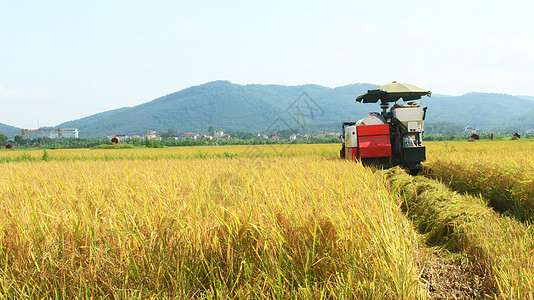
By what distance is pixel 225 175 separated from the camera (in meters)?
4.19

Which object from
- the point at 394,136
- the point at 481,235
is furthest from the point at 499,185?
the point at 394,136

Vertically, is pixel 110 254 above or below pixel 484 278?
above

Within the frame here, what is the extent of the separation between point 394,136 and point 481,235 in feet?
17.0

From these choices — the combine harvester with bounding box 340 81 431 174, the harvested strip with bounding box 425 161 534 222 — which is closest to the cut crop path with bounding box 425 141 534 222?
the harvested strip with bounding box 425 161 534 222

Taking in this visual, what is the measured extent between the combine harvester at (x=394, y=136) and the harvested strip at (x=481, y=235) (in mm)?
2276

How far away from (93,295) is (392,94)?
7.87 meters

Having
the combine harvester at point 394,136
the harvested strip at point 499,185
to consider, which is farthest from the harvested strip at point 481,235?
the combine harvester at point 394,136

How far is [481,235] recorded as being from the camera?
9.95ft

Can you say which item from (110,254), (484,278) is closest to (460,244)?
(484,278)

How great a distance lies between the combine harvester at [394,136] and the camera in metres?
7.20

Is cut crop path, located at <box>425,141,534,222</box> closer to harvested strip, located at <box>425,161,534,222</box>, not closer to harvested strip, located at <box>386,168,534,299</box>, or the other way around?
harvested strip, located at <box>425,161,534,222</box>

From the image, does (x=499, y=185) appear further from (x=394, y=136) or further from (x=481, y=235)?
(x=394, y=136)

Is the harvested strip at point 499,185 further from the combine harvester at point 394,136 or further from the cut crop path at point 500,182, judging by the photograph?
the combine harvester at point 394,136

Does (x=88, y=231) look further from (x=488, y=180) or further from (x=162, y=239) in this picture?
(x=488, y=180)
